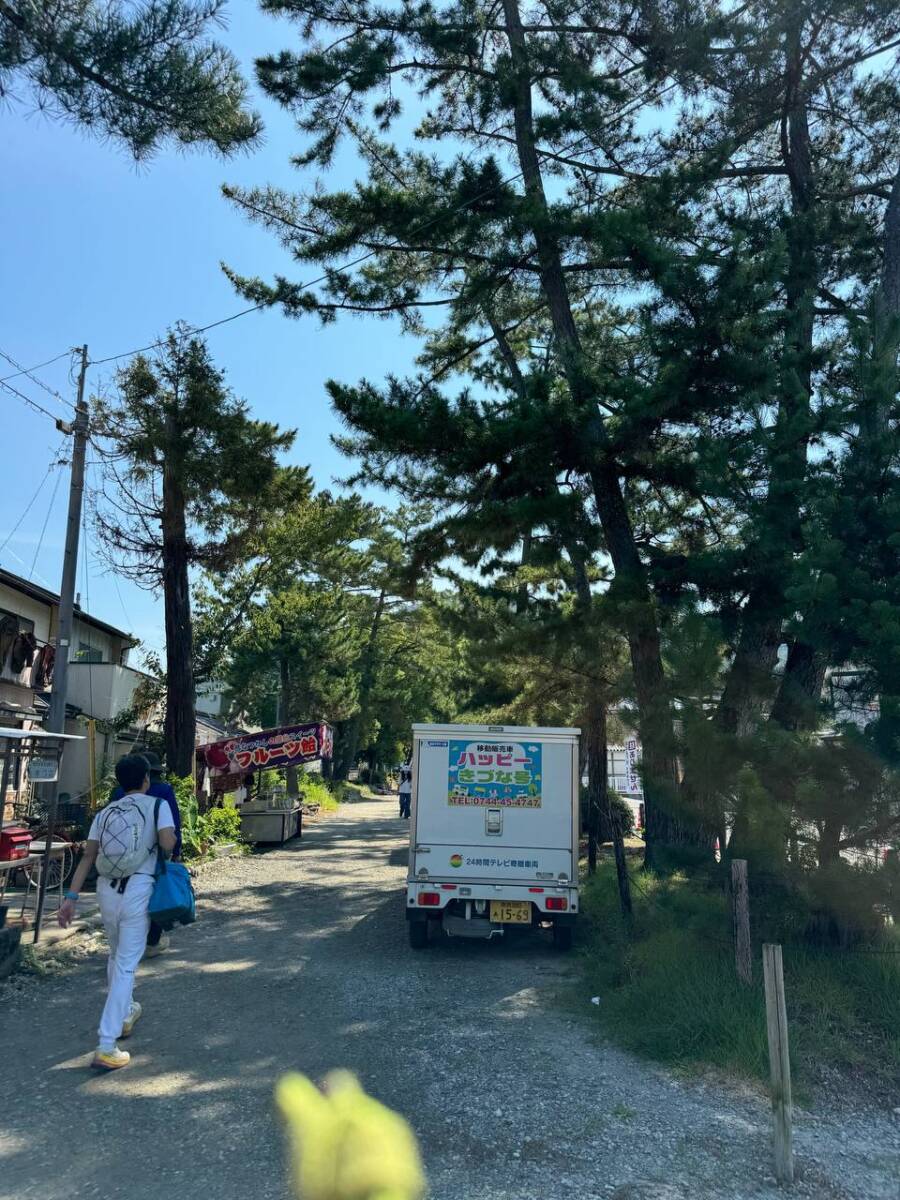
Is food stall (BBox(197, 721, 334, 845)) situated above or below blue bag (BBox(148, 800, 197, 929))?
above

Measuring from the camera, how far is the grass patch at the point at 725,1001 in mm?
5945

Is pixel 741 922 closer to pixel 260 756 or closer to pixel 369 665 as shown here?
pixel 260 756

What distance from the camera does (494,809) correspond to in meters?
9.86

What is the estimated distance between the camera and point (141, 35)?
282 inches

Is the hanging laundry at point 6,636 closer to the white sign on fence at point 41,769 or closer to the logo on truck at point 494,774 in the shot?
the white sign on fence at point 41,769

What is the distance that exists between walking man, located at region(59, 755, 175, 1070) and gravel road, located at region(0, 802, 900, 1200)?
0.33m

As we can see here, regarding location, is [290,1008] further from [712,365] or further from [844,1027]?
[712,365]

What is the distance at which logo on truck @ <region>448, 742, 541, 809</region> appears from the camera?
988 centimetres

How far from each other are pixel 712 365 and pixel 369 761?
192 feet

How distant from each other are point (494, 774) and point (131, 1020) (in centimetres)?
457

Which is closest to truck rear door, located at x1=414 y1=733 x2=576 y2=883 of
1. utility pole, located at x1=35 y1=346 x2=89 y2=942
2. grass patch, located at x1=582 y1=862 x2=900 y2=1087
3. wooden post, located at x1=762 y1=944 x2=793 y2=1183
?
grass patch, located at x1=582 y1=862 x2=900 y2=1087

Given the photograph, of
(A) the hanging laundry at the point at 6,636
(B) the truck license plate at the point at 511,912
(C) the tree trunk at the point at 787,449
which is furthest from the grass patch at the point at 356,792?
(C) the tree trunk at the point at 787,449

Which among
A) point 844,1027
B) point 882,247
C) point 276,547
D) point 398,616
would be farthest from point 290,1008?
point 398,616

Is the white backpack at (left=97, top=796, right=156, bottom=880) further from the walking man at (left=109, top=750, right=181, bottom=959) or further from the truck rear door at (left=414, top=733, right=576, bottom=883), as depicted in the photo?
the truck rear door at (left=414, top=733, right=576, bottom=883)
